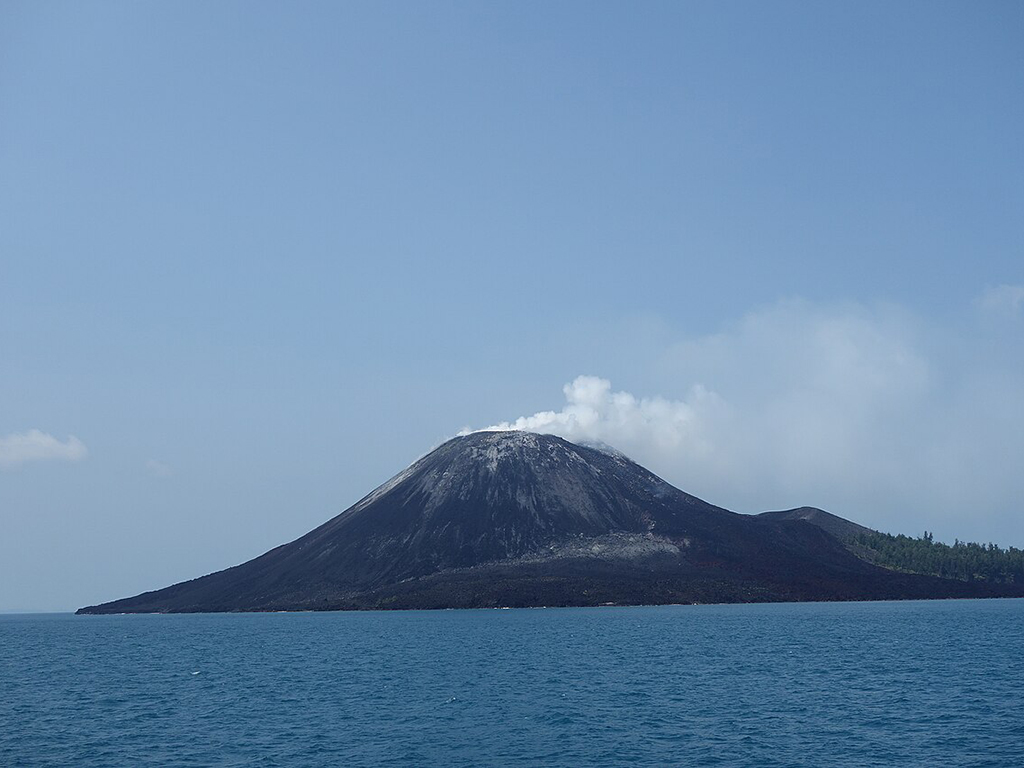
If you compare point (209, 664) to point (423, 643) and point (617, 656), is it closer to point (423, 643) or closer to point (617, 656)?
point (423, 643)

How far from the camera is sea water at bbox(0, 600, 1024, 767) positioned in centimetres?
5388

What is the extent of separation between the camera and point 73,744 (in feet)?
191

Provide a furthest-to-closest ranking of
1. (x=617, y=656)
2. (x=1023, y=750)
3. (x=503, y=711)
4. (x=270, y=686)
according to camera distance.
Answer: (x=617, y=656), (x=270, y=686), (x=503, y=711), (x=1023, y=750)

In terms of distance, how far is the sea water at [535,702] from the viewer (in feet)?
177

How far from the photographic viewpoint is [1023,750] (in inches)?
2048

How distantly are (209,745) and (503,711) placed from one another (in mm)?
21262

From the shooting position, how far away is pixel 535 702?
72188 millimetres

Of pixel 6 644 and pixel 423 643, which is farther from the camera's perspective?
pixel 6 644

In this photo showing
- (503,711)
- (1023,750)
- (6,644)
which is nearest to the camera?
(1023,750)

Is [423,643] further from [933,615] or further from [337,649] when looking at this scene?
[933,615]

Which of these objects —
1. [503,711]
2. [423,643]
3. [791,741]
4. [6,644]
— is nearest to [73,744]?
[503,711]

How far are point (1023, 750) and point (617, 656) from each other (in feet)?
191

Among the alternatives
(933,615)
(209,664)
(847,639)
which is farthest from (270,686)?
(933,615)

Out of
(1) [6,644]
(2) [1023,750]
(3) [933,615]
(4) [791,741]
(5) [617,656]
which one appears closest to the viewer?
(2) [1023,750]
